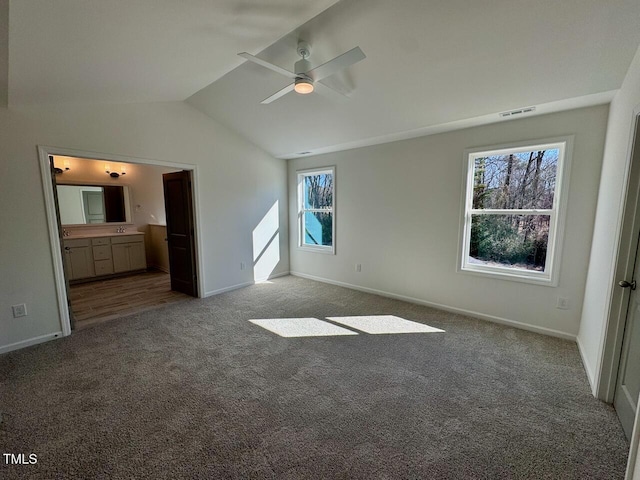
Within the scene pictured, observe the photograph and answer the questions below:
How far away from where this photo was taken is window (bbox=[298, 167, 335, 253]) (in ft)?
16.5

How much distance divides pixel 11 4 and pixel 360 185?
382cm

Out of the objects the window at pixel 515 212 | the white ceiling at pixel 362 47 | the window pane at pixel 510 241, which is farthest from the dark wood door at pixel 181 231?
the window pane at pixel 510 241

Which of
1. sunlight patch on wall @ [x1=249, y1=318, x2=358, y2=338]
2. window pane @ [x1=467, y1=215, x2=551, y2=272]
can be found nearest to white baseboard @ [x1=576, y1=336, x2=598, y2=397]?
window pane @ [x1=467, y1=215, x2=551, y2=272]

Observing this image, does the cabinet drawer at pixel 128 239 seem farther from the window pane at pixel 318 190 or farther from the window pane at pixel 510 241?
the window pane at pixel 510 241

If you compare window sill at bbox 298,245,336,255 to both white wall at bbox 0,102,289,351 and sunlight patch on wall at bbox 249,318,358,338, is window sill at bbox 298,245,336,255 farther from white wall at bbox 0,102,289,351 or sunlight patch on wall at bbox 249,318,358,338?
sunlight patch on wall at bbox 249,318,358,338

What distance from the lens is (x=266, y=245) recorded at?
5.25 meters

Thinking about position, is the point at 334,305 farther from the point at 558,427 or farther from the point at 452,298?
the point at 558,427

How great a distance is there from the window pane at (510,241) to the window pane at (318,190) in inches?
97.3

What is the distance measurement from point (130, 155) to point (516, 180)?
477 cm

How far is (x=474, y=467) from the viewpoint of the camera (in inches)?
58.0

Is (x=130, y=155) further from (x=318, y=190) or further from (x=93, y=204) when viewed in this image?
(x=93, y=204)

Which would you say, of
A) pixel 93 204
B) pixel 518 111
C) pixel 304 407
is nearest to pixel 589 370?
pixel 304 407

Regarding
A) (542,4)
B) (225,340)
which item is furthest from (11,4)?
(542,4)

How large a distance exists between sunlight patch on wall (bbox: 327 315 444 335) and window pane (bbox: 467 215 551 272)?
1.18 metres
